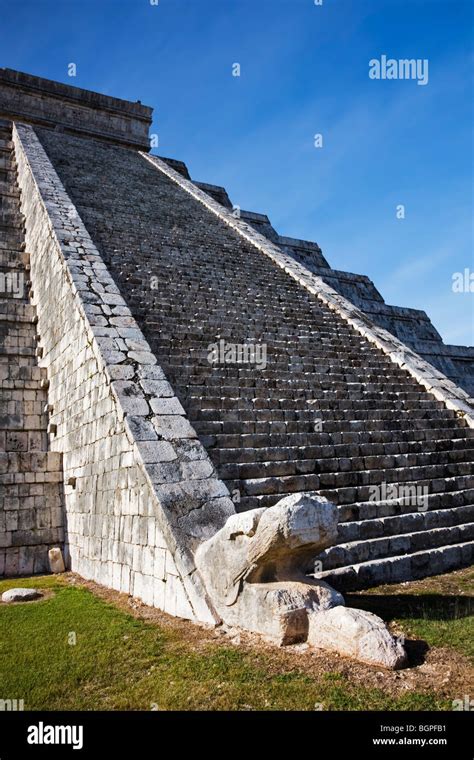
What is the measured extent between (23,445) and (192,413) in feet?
13.2

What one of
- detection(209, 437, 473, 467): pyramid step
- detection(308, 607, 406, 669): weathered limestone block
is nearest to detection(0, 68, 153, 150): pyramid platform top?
detection(209, 437, 473, 467): pyramid step

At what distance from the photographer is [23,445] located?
1011 cm

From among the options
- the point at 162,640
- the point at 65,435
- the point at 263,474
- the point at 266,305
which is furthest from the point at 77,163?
the point at 162,640

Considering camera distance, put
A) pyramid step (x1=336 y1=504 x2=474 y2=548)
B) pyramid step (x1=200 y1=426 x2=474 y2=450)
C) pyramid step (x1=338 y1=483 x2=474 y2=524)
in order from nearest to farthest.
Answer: pyramid step (x1=336 y1=504 x2=474 y2=548) < pyramid step (x1=338 y1=483 x2=474 y2=524) < pyramid step (x1=200 y1=426 x2=474 y2=450)

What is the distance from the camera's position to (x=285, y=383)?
928 centimetres

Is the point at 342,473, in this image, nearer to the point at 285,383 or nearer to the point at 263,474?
the point at 263,474

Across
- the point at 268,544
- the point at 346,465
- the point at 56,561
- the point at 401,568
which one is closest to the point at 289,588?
the point at 268,544

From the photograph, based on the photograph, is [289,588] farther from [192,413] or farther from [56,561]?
[56,561]

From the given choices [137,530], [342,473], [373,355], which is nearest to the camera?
[137,530]

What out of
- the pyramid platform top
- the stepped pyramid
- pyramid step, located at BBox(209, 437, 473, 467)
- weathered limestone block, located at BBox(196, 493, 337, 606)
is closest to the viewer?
weathered limestone block, located at BBox(196, 493, 337, 606)

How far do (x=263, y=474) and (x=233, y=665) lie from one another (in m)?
3.27

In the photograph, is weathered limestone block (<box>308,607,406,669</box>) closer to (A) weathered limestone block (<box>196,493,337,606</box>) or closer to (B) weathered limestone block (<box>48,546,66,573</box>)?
(A) weathered limestone block (<box>196,493,337,606</box>)

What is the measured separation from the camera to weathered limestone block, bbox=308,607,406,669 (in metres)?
3.99

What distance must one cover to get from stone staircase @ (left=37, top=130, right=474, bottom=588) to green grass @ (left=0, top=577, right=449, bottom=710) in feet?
6.44
